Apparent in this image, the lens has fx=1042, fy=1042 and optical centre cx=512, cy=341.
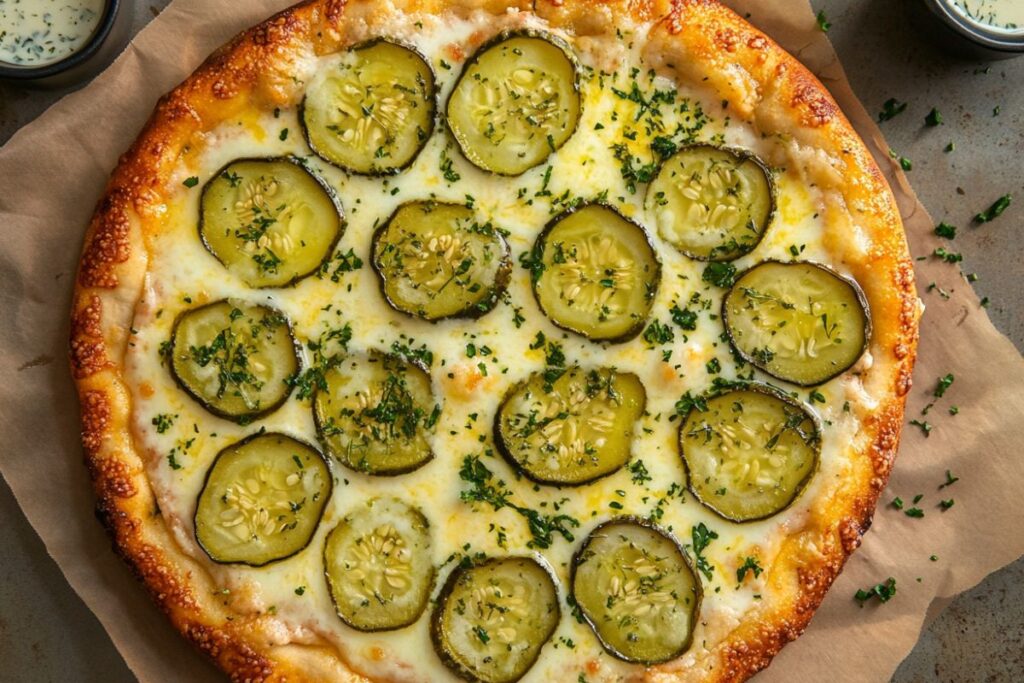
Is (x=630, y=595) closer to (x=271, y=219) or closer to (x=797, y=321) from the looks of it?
(x=797, y=321)

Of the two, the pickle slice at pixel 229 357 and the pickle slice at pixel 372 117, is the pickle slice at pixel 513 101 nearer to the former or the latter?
the pickle slice at pixel 372 117

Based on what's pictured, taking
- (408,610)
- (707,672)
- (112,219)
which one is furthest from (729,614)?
(112,219)

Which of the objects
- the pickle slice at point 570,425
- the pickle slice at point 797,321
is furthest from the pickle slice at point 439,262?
the pickle slice at point 797,321

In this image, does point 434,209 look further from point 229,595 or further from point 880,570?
point 880,570

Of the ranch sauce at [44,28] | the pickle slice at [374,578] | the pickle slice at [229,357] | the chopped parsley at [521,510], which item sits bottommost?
the pickle slice at [374,578]

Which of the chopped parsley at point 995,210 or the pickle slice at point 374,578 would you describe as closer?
the pickle slice at point 374,578

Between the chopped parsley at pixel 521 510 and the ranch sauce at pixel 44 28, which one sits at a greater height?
the ranch sauce at pixel 44 28

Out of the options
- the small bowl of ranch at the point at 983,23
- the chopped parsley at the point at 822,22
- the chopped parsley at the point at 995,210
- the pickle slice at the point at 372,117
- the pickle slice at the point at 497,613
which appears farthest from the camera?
the chopped parsley at the point at 995,210
